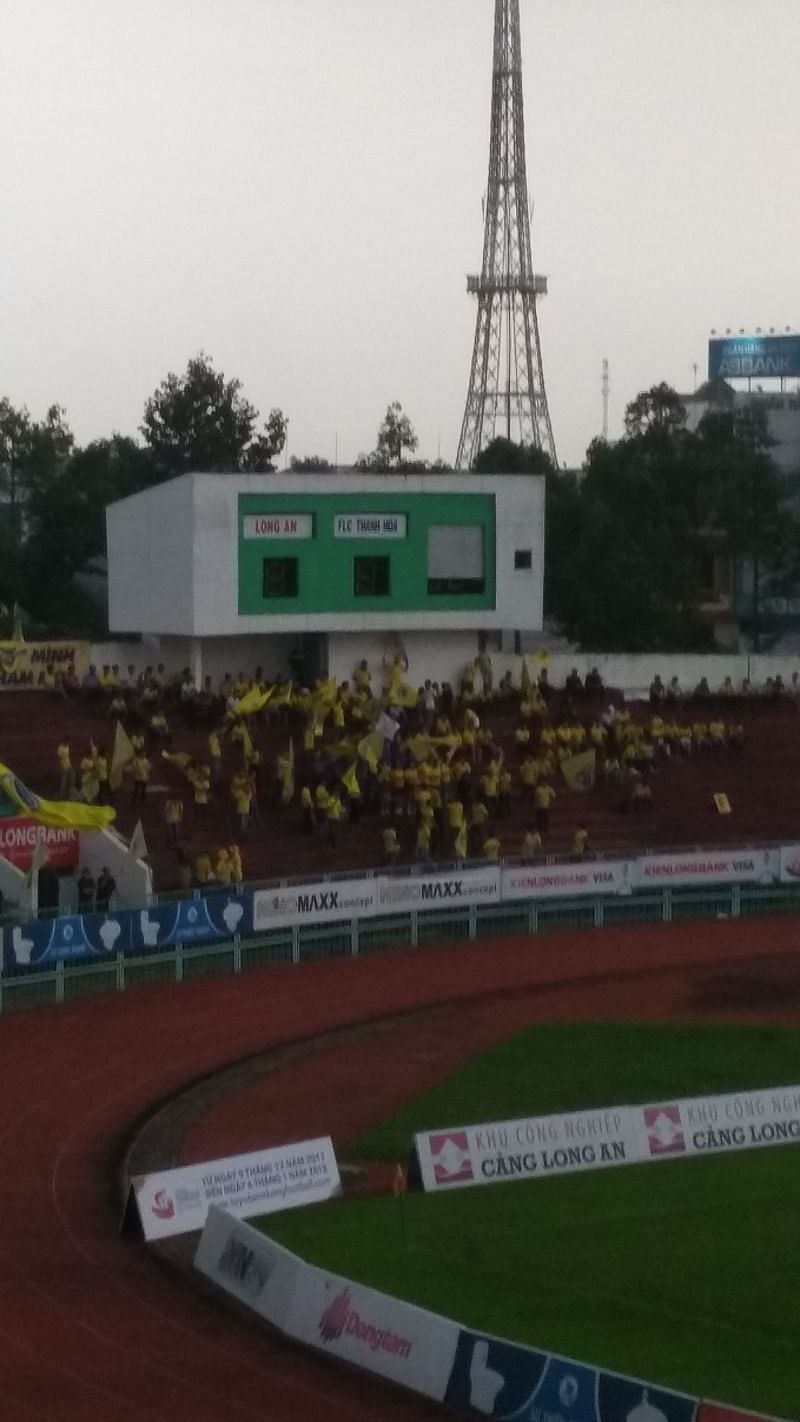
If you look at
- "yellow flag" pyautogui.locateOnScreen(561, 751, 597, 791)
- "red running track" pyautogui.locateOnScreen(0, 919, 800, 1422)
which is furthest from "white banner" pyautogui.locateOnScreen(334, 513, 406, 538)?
"red running track" pyautogui.locateOnScreen(0, 919, 800, 1422)

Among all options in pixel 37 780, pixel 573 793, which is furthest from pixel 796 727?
pixel 37 780

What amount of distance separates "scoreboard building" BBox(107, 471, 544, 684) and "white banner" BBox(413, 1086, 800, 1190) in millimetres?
27098

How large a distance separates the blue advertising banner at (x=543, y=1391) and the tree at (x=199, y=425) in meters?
74.2

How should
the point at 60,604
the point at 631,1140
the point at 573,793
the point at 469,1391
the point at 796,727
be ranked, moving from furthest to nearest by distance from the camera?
the point at 60,604 → the point at 796,727 → the point at 573,793 → the point at 631,1140 → the point at 469,1391

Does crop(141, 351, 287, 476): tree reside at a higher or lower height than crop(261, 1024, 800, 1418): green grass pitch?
higher

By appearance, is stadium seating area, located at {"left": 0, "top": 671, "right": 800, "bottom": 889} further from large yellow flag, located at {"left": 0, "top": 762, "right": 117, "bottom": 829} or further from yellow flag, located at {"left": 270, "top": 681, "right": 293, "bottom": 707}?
large yellow flag, located at {"left": 0, "top": 762, "right": 117, "bottom": 829}

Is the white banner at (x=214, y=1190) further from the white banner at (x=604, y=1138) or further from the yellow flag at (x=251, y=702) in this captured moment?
the yellow flag at (x=251, y=702)

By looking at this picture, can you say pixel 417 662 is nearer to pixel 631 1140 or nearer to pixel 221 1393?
pixel 631 1140

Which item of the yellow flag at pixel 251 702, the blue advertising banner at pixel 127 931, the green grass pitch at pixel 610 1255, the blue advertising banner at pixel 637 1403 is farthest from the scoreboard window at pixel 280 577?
the blue advertising banner at pixel 637 1403

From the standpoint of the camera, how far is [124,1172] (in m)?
22.1

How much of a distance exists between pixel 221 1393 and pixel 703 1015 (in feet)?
53.5

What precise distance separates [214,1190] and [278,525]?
29.6m

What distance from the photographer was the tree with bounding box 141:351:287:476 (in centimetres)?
8644

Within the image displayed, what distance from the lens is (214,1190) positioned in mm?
19078
